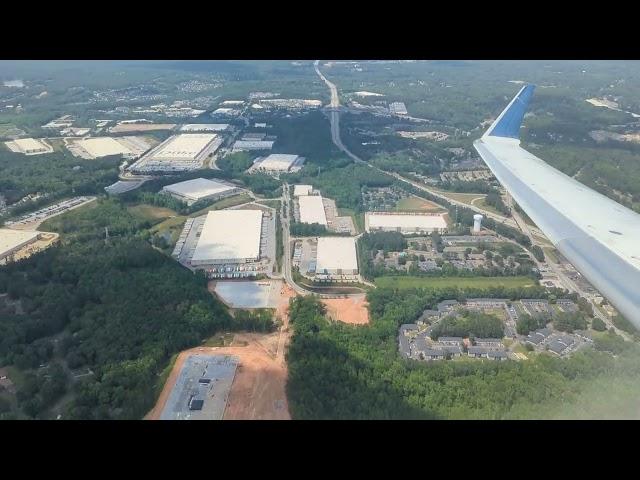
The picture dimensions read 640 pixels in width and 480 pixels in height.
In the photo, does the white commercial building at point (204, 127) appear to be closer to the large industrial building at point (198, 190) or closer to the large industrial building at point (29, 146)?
the large industrial building at point (29, 146)

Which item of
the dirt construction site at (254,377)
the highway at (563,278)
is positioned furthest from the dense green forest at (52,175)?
the highway at (563,278)

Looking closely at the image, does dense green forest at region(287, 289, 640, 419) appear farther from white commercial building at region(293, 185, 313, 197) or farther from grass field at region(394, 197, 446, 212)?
white commercial building at region(293, 185, 313, 197)

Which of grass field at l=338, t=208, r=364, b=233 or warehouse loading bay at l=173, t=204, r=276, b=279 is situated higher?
warehouse loading bay at l=173, t=204, r=276, b=279

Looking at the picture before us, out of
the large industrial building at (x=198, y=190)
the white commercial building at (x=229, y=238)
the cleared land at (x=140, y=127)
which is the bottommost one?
the cleared land at (x=140, y=127)

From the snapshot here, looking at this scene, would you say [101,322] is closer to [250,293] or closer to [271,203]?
[250,293]

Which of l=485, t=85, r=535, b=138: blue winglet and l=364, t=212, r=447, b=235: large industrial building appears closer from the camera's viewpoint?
l=485, t=85, r=535, b=138: blue winglet

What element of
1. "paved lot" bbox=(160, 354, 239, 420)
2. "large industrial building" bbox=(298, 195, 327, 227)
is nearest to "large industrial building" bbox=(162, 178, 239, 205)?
"large industrial building" bbox=(298, 195, 327, 227)
